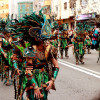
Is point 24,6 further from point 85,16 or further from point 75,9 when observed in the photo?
point 85,16

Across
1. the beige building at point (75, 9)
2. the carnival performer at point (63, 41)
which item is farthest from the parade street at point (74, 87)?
the beige building at point (75, 9)

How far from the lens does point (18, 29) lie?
15.3ft

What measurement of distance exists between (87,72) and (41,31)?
711cm

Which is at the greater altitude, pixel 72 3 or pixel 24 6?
pixel 24 6

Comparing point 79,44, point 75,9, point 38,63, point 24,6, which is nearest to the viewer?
point 38,63

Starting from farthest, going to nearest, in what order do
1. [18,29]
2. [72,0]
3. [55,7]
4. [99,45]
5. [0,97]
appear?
[55,7] < [72,0] < [99,45] < [0,97] < [18,29]

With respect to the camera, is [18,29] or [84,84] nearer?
[18,29]

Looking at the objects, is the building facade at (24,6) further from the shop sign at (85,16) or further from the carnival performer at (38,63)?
the carnival performer at (38,63)

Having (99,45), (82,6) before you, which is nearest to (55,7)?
(82,6)

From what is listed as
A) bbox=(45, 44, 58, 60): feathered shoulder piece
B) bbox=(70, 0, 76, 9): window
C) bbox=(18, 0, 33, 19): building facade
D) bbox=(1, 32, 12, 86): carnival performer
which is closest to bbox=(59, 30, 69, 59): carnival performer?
bbox=(1, 32, 12, 86): carnival performer

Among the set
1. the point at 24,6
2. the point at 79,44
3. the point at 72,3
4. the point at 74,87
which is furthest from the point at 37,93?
the point at 24,6

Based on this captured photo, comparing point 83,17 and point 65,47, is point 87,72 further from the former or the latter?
point 83,17

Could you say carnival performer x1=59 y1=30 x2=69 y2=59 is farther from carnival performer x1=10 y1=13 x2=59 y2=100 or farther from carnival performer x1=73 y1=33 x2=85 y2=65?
carnival performer x1=10 y1=13 x2=59 y2=100

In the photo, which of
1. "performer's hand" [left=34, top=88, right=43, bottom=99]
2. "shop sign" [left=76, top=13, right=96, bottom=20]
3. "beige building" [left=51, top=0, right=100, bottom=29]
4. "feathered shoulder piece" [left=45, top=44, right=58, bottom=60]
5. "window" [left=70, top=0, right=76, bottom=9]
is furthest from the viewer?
"window" [left=70, top=0, right=76, bottom=9]
